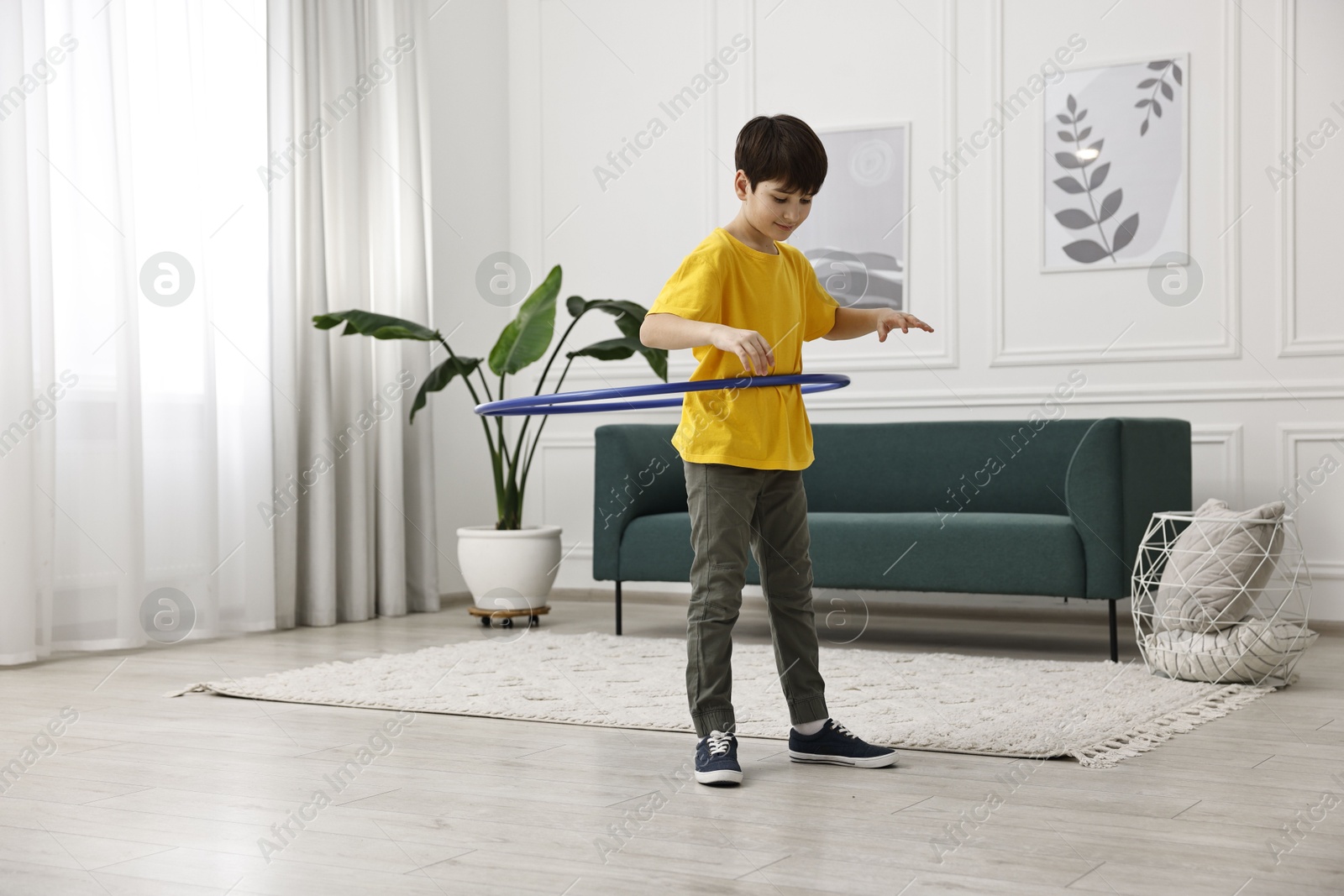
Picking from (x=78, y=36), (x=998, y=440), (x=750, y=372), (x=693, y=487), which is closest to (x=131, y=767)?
(x=693, y=487)

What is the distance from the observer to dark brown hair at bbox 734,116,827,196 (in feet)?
6.62

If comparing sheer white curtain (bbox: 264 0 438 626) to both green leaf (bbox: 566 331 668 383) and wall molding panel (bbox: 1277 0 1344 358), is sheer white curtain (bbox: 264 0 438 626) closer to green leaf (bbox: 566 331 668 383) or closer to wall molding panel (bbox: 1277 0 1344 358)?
green leaf (bbox: 566 331 668 383)

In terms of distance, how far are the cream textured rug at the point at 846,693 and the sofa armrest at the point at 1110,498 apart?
253 mm

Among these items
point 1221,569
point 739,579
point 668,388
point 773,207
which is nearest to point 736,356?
point 668,388

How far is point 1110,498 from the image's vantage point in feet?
10.9

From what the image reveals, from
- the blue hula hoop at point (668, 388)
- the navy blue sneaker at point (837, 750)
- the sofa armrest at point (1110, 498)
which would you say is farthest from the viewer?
the sofa armrest at point (1110, 498)

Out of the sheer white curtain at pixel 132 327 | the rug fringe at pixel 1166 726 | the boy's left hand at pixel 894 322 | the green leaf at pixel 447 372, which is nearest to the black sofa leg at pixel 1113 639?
the rug fringe at pixel 1166 726

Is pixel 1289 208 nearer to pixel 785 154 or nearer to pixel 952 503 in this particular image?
pixel 952 503

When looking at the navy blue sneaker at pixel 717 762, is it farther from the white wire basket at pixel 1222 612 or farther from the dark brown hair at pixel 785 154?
the white wire basket at pixel 1222 612

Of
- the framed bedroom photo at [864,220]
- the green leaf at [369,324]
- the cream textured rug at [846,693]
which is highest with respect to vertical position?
the framed bedroom photo at [864,220]

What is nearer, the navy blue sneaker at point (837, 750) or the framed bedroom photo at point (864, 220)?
the navy blue sneaker at point (837, 750)

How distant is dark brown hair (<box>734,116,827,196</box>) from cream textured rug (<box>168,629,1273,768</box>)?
104 cm

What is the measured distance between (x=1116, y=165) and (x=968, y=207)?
1.69ft

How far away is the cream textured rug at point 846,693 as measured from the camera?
7.86ft
